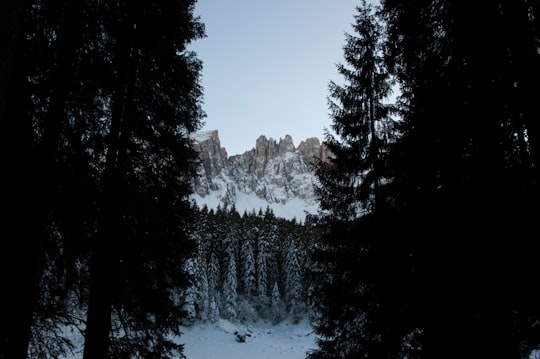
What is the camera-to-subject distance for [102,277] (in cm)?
575

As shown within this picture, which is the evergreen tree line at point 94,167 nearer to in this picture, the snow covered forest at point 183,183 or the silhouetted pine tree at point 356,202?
the snow covered forest at point 183,183

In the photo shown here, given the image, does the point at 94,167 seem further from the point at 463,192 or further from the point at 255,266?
the point at 255,266

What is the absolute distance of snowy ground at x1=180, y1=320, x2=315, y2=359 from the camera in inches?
1193

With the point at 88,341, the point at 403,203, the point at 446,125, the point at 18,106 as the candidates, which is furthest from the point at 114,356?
the point at 446,125

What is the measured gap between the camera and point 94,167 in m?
6.39

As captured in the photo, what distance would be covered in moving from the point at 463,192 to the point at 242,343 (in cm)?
3629

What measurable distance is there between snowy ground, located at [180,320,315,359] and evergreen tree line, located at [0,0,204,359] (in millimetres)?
24658

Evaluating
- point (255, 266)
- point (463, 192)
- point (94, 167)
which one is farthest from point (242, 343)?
point (463, 192)

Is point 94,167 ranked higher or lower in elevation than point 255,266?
higher

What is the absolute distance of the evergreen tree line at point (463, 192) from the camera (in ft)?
14.5

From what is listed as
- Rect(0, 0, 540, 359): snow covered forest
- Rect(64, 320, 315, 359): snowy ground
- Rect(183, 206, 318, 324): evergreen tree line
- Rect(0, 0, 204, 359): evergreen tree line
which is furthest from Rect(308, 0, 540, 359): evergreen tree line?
Rect(183, 206, 318, 324): evergreen tree line

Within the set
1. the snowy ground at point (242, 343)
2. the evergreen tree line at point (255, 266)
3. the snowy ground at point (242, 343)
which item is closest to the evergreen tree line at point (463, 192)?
the snowy ground at point (242, 343)

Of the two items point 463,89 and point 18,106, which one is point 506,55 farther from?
point 18,106

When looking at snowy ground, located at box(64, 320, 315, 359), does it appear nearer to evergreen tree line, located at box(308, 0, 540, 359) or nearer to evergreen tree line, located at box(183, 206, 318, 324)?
evergreen tree line, located at box(183, 206, 318, 324)
